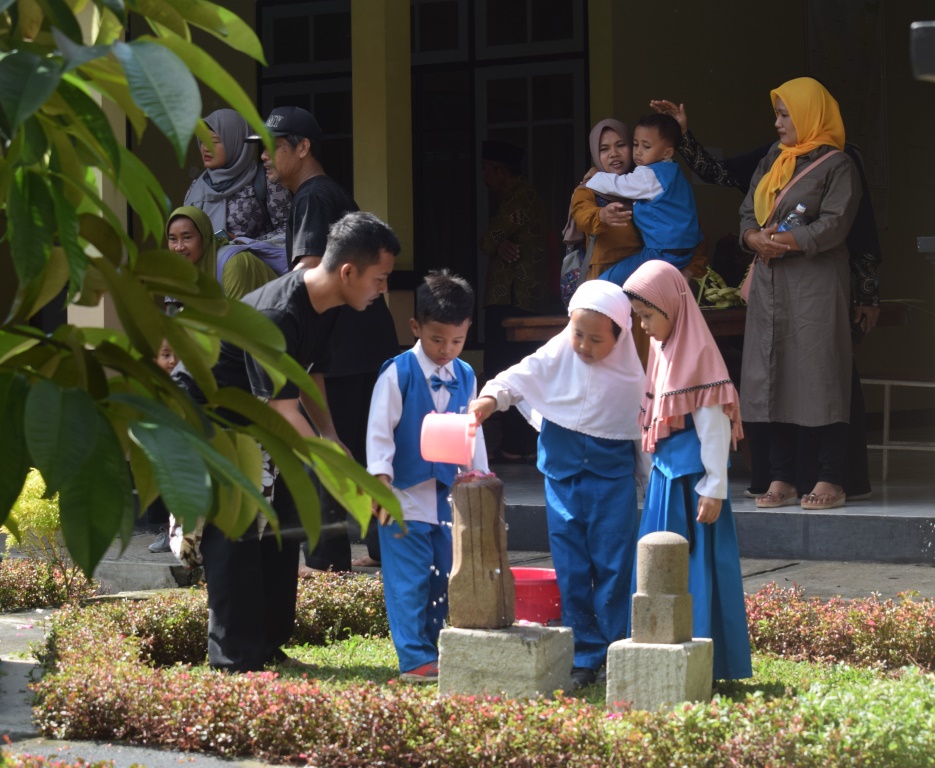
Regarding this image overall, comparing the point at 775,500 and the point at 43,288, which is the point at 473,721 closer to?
the point at 43,288

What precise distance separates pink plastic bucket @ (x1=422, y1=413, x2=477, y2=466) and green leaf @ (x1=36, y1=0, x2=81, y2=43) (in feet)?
11.8

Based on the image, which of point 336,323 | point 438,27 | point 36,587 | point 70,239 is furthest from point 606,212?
point 70,239

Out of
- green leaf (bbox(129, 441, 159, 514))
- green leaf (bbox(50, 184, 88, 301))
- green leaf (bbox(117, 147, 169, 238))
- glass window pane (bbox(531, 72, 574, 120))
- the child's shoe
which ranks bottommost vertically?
the child's shoe

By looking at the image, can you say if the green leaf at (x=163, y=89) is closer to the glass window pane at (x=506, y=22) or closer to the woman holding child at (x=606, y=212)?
the woman holding child at (x=606, y=212)


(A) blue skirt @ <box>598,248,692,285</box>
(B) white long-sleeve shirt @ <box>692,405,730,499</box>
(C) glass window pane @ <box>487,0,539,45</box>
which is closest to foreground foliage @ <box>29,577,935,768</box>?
(B) white long-sleeve shirt @ <box>692,405,730,499</box>

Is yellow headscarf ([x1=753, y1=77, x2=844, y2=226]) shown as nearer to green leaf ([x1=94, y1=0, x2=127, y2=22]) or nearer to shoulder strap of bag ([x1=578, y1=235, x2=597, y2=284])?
shoulder strap of bag ([x1=578, y1=235, x2=597, y2=284])

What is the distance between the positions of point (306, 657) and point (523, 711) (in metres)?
1.84

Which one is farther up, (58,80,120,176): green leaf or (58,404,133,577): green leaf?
(58,80,120,176): green leaf

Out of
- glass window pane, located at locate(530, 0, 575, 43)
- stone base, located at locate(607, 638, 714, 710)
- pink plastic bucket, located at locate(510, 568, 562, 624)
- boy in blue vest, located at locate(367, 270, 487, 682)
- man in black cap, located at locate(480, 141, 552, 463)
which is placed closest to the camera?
stone base, located at locate(607, 638, 714, 710)

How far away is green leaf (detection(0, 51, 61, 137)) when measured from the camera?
4.17ft

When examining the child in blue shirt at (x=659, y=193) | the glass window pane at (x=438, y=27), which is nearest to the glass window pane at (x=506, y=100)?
the glass window pane at (x=438, y=27)

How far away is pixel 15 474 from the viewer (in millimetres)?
1457

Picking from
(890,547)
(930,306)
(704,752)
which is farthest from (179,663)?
(930,306)

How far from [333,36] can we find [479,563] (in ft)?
26.6
